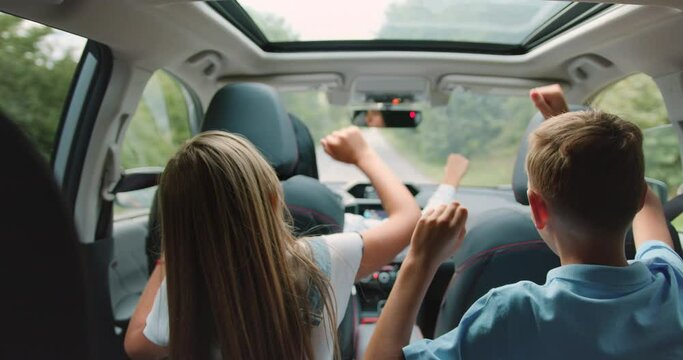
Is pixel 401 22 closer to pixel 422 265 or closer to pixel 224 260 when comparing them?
pixel 422 265

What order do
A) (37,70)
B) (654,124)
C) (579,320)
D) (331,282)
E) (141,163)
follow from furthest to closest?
(141,163) → (654,124) → (37,70) → (331,282) → (579,320)

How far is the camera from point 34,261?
0.46 m

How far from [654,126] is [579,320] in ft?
8.22

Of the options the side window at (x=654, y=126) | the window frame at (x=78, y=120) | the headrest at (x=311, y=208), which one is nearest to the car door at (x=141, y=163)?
the window frame at (x=78, y=120)

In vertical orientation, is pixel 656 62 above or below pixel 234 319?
above

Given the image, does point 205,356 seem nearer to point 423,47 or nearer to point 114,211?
point 114,211

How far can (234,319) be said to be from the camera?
1.24 metres

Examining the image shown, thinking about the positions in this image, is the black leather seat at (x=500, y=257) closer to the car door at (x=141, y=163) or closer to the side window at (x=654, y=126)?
the side window at (x=654, y=126)

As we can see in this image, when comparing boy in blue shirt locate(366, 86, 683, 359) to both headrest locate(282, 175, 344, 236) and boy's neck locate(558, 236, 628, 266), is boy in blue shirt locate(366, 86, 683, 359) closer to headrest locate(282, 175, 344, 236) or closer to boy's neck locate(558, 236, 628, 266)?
boy's neck locate(558, 236, 628, 266)

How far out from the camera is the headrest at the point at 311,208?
1819 mm

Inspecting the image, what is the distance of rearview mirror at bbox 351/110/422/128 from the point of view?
3773 mm

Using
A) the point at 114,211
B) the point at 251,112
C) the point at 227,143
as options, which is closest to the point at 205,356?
the point at 227,143

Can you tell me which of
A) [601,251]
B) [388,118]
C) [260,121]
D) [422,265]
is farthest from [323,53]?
[601,251]

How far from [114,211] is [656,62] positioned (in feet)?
9.93
